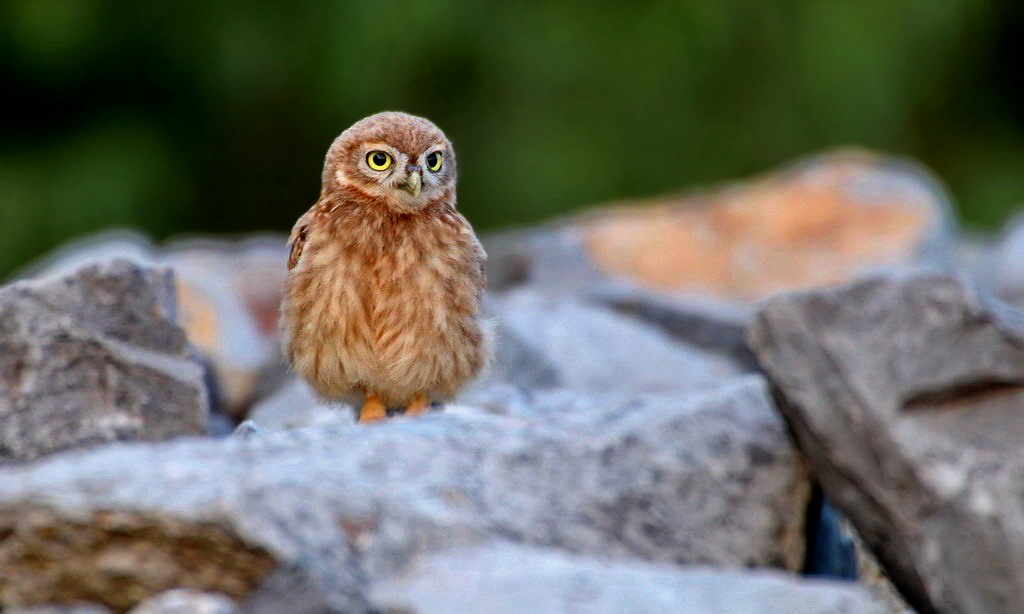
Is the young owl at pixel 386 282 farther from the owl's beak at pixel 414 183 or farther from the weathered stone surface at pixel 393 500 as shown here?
the weathered stone surface at pixel 393 500

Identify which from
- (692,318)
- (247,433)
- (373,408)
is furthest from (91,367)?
(692,318)

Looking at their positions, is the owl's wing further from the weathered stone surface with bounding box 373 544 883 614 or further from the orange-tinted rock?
the orange-tinted rock

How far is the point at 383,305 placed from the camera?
154 inches

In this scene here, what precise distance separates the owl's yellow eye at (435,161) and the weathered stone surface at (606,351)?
1.02 metres

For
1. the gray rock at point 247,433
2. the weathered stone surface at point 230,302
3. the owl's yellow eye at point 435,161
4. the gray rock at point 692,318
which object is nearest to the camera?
the gray rock at point 247,433

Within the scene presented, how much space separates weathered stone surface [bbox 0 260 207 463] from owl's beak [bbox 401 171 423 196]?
2.60 ft

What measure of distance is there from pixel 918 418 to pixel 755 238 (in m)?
4.85

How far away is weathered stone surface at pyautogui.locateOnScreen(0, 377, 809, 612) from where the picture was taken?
98.4 inches

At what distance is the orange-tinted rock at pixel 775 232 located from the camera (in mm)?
7152

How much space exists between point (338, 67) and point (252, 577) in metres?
7.39

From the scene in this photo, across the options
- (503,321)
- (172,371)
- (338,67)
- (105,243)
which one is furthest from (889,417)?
(338,67)

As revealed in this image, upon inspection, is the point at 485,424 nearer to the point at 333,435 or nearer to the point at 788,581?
the point at 333,435

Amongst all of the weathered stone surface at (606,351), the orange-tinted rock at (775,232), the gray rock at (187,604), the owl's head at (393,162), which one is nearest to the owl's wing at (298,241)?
the owl's head at (393,162)

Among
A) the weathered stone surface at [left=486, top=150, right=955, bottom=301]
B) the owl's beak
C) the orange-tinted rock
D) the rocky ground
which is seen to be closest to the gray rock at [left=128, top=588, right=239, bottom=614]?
the rocky ground
